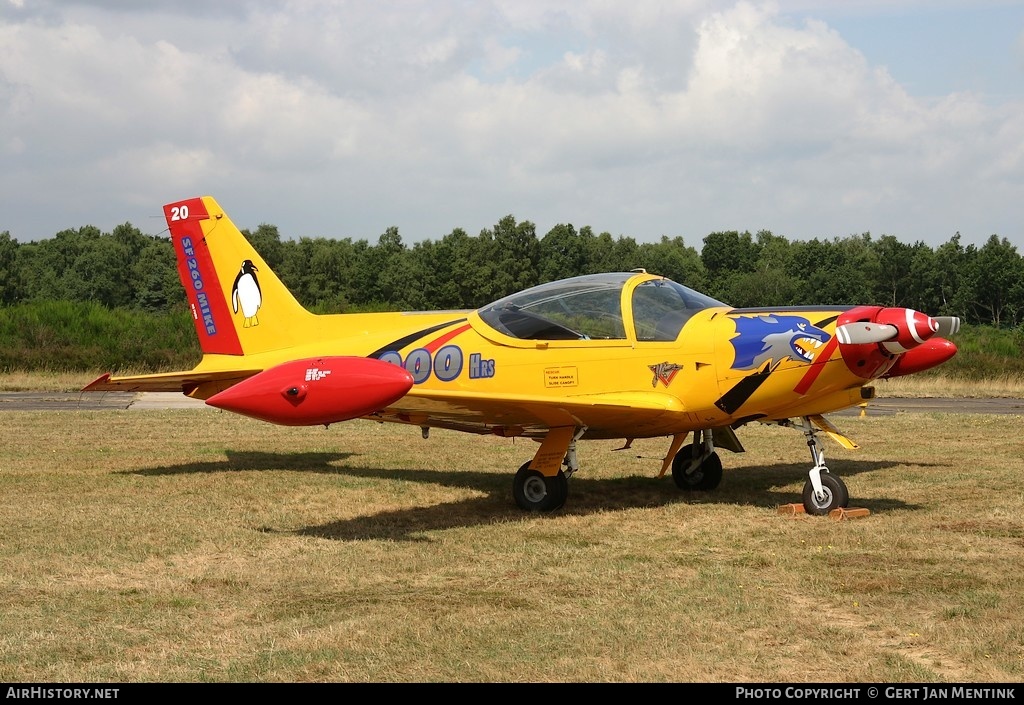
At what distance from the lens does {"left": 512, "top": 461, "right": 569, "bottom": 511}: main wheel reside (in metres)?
10.1

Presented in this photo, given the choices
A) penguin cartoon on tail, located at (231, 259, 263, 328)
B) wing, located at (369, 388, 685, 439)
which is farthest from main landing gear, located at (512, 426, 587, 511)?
penguin cartoon on tail, located at (231, 259, 263, 328)

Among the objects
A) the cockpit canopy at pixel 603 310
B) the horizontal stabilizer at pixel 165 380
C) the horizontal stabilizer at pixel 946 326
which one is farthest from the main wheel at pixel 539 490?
the horizontal stabilizer at pixel 165 380

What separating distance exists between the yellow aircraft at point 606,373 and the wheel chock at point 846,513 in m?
0.10

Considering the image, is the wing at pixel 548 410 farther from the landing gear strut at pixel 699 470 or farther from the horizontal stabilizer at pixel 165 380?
the horizontal stabilizer at pixel 165 380

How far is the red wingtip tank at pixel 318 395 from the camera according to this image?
808 centimetres

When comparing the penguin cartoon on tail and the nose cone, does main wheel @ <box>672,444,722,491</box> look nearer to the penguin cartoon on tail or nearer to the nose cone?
the nose cone

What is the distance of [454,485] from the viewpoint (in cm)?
1203

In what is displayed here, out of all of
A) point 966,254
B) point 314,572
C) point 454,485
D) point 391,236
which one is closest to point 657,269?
point 966,254

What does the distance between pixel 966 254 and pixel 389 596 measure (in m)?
70.9

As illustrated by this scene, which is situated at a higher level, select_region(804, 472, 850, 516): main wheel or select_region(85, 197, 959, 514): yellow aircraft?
select_region(85, 197, 959, 514): yellow aircraft

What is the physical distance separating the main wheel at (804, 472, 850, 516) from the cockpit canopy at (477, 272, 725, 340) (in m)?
1.94

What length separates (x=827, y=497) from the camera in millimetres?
9500
